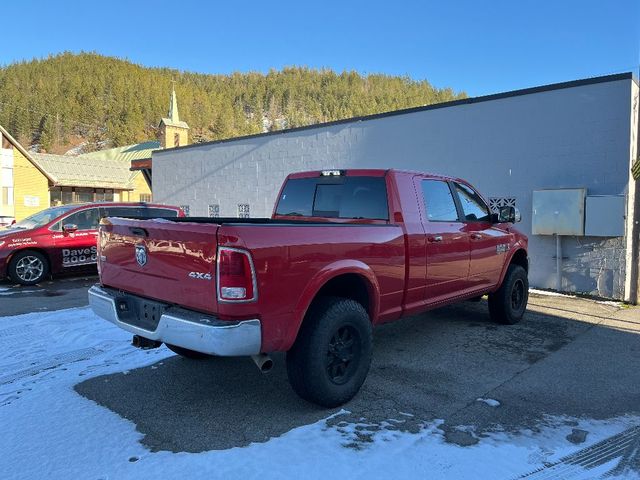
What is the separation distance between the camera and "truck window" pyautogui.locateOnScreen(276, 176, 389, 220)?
4.65m

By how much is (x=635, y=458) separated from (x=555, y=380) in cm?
140

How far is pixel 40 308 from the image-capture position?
7.04m

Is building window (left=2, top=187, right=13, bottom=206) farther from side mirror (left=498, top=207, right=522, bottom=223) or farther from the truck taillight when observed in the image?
the truck taillight

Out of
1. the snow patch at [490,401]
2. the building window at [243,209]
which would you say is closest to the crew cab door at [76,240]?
the building window at [243,209]

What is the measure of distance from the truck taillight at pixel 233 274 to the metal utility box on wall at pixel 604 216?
7.37 m

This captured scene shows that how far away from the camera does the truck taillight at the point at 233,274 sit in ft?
9.95

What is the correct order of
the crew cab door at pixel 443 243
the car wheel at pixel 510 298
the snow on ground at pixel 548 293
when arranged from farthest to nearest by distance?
1. the snow on ground at pixel 548 293
2. the car wheel at pixel 510 298
3. the crew cab door at pixel 443 243

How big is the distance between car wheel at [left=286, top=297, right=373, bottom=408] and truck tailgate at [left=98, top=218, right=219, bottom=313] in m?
0.79

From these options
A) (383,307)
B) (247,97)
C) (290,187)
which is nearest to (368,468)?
(383,307)

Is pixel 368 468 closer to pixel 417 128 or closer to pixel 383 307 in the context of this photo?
pixel 383 307

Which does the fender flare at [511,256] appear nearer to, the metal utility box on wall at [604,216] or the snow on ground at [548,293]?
the metal utility box on wall at [604,216]

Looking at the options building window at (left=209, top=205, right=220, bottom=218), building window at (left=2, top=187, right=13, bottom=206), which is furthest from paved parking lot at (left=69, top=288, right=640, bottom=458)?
building window at (left=2, top=187, right=13, bottom=206)

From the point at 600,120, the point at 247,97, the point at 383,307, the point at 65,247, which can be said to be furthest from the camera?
the point at 247,97

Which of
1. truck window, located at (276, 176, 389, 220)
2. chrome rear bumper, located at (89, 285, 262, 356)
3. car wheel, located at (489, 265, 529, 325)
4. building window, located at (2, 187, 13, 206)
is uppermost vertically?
building window, located at (2, 187, 13, 206)
